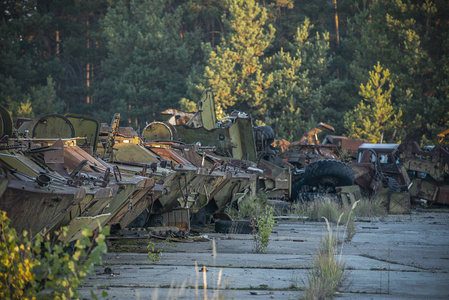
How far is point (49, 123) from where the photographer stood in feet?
44.5

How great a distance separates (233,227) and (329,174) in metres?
8.66

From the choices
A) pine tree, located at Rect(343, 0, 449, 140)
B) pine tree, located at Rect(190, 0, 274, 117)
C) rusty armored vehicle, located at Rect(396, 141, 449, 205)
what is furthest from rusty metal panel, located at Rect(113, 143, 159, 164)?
pine tree, located at Rect(190, 0, 274, 117)

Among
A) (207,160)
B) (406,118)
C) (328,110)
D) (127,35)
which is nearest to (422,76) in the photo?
(406,118)

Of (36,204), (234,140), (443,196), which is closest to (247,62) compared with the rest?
(443,196)

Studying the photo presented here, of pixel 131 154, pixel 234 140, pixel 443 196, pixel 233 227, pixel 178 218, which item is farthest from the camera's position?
pixel 443 196

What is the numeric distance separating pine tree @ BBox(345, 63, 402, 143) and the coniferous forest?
0.08 meters

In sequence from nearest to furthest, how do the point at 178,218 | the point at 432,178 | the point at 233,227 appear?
the point at 178,218
the point at 233,227
the point at 432,178

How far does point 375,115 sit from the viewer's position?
158ft

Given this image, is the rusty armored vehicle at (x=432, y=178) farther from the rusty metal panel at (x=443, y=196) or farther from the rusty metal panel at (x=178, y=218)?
the rusty metal panel at (x=178, y=218)

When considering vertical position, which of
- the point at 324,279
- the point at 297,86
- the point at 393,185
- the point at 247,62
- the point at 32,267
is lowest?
the point at 393,185

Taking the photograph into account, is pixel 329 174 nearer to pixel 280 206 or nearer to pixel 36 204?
pixel 280 206

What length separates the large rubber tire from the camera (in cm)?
2514

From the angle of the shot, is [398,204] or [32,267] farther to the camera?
[398,204]

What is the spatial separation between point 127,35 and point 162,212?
41188 millimetres
